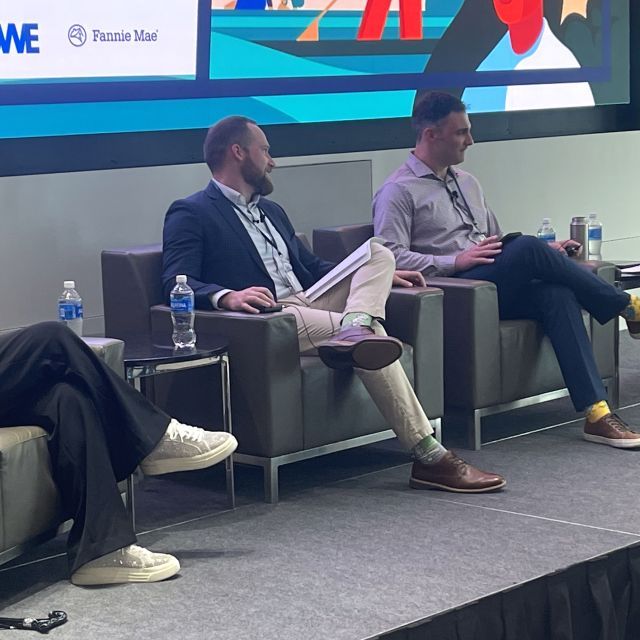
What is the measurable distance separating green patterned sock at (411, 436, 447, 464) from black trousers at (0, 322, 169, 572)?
1010 mm

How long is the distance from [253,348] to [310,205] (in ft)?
4.99

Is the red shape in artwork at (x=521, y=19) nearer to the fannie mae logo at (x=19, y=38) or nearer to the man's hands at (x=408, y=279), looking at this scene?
the man's hands at (x=408, y=279)

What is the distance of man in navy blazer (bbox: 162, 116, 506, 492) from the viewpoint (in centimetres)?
408

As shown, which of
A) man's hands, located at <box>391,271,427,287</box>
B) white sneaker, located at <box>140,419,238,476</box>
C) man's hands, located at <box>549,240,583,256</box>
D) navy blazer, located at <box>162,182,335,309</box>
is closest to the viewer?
white sneaker, located at <box>140,419,238,476</box>

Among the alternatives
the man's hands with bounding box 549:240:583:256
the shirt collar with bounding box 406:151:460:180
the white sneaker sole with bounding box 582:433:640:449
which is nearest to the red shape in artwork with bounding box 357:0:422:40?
Answer: the shirt collar with bounding box 406:151:460:180

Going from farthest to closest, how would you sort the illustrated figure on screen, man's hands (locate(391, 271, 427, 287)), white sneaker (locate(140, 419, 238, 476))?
the illustrated figure on screen < man's hands (locate(391, 271, 427, 287)) < white sneaker (locate(140, 419, 238, 476))

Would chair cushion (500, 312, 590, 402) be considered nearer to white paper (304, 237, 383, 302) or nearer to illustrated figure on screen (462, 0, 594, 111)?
white paper (304, 237, 383, 302)

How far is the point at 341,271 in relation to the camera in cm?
438

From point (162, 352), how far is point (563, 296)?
1.58 metres

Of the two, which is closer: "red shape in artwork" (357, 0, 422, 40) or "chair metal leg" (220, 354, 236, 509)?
"chair metal leg" (220, 354, 236, 509)

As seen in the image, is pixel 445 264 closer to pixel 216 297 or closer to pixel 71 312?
pixel 216 297

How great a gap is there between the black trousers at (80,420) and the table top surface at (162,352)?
33 cm

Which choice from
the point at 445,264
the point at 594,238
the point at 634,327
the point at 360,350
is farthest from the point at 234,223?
the point at 594,238

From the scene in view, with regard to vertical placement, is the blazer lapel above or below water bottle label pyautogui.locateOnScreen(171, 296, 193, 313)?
above
